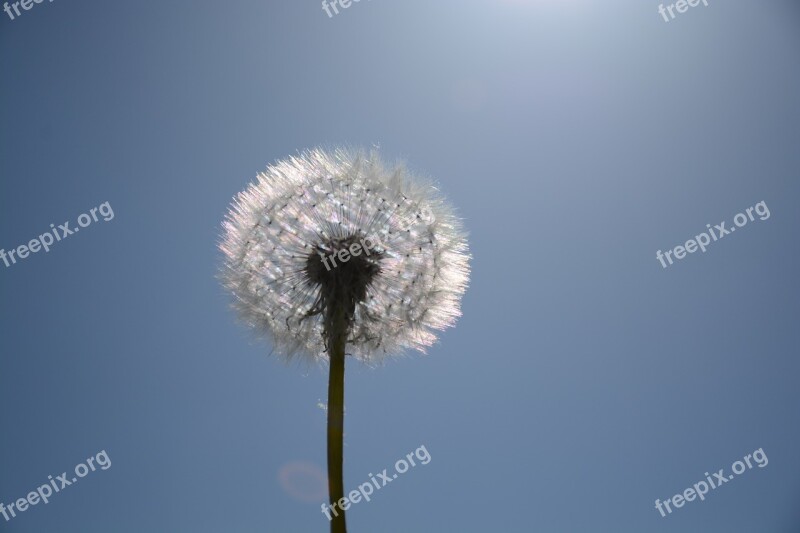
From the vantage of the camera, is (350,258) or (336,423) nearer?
(336,423)

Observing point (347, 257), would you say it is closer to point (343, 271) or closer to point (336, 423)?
point (343, 271)

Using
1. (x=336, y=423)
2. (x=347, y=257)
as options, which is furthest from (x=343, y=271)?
(x=336, y=423)

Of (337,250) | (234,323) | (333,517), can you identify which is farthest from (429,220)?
(333,517)

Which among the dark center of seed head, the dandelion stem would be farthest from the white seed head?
the dandelion stem

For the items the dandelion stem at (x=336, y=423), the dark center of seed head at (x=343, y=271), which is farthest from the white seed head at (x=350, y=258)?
the dandelion stem at (x=336, y=423)

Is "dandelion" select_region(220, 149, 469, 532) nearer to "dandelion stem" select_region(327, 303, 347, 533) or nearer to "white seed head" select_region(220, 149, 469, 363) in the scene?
"white seed head" select_region(220, 149, 469, 363)

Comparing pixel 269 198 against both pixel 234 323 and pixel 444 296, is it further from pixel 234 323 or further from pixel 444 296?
pixel 444 296
